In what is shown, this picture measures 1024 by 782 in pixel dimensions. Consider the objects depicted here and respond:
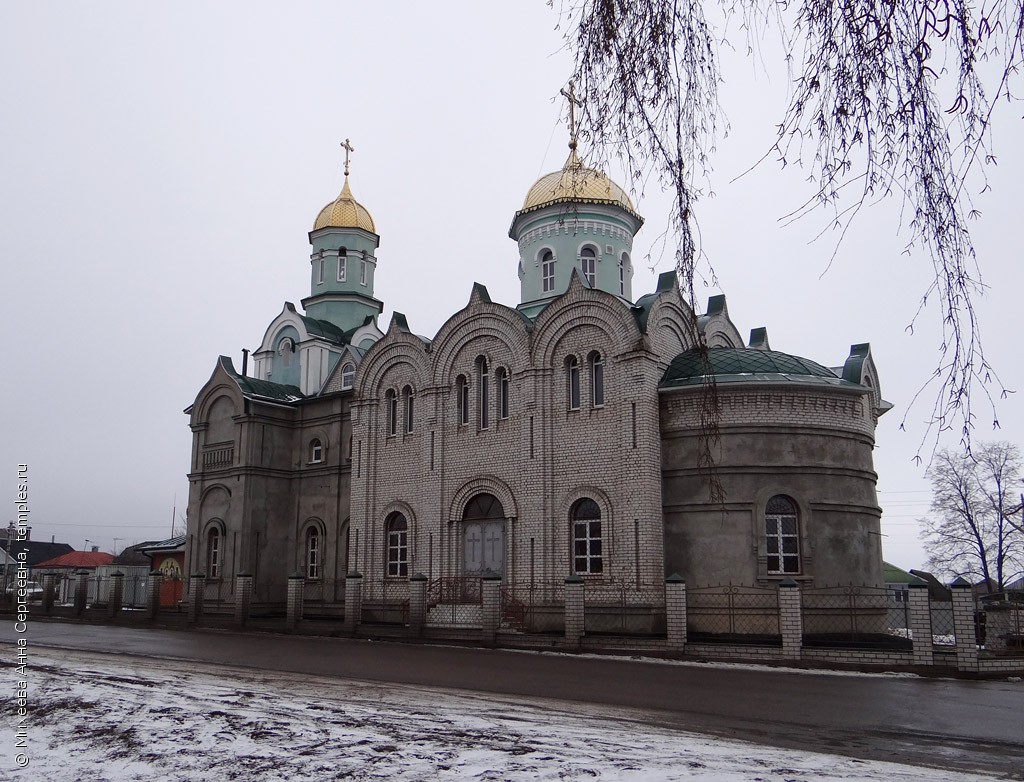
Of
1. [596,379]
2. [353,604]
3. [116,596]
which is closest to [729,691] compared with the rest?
[596,379]

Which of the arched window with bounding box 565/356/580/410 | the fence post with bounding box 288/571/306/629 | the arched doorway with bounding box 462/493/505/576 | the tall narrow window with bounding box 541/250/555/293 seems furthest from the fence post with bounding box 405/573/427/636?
the tall narrow window with bounding box 541/250/555/293

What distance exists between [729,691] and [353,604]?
11.9 meters

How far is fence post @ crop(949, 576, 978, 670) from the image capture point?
13.7 m

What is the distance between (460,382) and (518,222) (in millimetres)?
6069

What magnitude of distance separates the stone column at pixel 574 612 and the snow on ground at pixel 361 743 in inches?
299

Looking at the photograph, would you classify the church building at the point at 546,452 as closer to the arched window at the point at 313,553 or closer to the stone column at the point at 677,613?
the arched window at the point at 313,553

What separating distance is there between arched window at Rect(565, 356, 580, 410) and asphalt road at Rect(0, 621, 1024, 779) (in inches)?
252

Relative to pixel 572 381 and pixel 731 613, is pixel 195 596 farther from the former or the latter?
pixel 731 613

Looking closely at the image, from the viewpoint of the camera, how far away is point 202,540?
91.3ft

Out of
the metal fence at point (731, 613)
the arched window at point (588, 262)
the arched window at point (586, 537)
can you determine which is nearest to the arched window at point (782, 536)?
the metal fence at point (731, 613)

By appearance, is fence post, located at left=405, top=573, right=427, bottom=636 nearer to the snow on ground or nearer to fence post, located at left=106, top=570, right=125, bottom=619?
the snow on ground

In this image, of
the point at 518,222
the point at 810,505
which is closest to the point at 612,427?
the point at 810,505

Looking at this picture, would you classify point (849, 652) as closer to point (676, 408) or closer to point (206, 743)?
point (676, 408)

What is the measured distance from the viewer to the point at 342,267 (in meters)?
32.4
